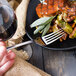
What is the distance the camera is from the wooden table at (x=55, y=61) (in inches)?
37.7

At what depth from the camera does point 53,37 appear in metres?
0.93

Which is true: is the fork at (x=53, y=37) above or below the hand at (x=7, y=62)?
above

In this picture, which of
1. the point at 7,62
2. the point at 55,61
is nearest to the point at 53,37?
the point at 55,61

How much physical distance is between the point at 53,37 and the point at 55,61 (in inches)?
6.4

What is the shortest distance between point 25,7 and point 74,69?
50 centimetres

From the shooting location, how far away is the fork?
924 mm

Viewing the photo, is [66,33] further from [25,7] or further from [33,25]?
[25,7]

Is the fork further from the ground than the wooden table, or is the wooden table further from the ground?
the fork

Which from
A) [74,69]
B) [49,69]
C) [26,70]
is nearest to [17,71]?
[26,70]

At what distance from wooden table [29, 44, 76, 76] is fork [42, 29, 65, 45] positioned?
11cm

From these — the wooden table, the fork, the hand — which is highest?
the fork

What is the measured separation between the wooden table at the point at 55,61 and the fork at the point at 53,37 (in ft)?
0.37

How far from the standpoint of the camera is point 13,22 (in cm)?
80

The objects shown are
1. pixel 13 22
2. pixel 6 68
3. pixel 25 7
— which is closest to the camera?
pixel 13 22
